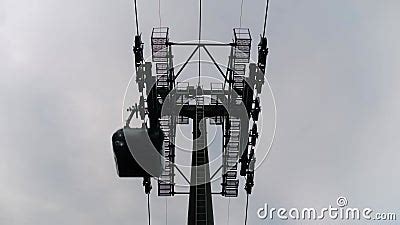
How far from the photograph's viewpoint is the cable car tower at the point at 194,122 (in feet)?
68.4

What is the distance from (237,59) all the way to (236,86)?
1.79m

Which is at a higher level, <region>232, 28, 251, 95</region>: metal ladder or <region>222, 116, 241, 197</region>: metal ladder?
<region>232, 28, 251, 95</region>: metal ladder

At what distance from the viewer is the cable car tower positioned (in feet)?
68.4

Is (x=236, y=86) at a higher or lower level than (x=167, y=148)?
higher

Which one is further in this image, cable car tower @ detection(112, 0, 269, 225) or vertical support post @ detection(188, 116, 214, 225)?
vertical support post @ detection(188, 116, 214, 225)

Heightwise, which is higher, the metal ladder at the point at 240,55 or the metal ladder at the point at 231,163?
the metal ladder at the point at 240,55

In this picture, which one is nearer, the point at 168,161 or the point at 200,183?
the point at 168,161

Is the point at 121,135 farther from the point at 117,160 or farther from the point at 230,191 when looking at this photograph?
the point at 230,191

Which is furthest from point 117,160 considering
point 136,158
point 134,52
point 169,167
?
point 169,167

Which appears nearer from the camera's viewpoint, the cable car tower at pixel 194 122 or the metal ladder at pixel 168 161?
the cable car tower at pixel 194 122

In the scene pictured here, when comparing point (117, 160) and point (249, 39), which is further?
point (249, 39)

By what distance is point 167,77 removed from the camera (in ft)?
86.6

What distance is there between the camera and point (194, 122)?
103 ft

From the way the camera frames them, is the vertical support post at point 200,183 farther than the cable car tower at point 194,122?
Yes
